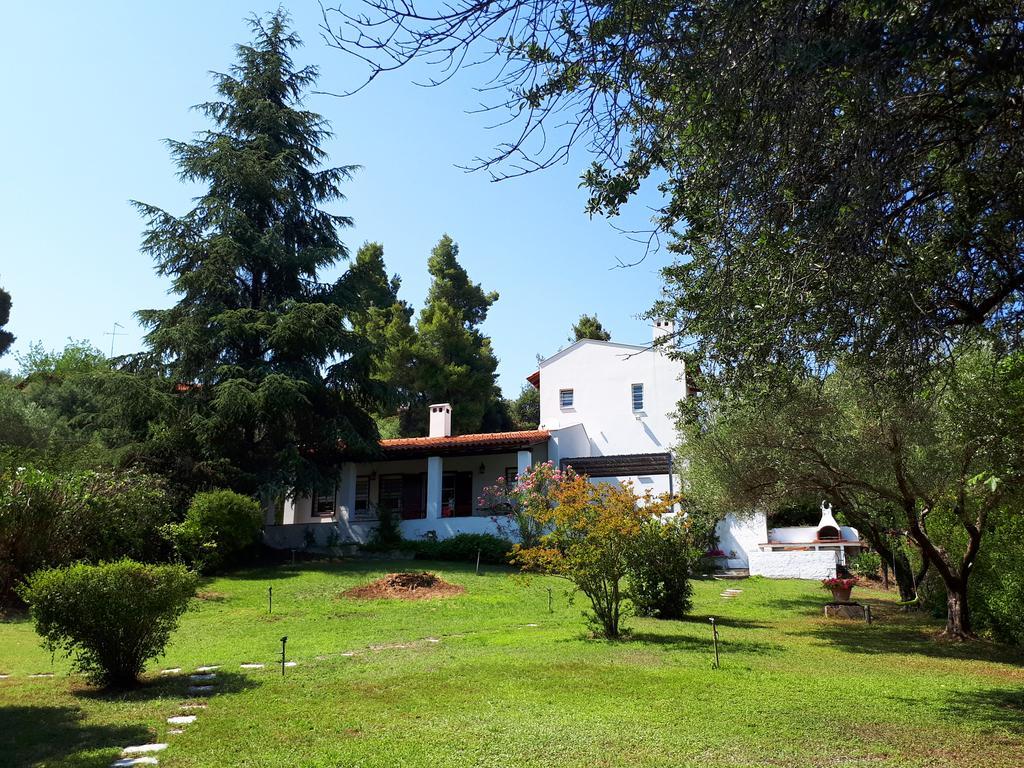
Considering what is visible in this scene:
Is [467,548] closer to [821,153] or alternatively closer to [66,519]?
[66,519]

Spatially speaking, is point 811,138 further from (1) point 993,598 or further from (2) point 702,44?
(1) point 993,598

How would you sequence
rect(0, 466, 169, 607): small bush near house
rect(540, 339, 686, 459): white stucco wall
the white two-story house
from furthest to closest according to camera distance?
rect(540, 339, 686, 459): white stucco wall, the white two-story house, rect(0, 466, 169, 607): small bush near house

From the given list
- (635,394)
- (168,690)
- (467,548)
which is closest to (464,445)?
(467,548)

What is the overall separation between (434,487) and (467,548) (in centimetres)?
374

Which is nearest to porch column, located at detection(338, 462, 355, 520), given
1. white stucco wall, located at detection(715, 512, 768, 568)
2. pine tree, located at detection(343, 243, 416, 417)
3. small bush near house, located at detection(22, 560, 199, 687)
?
pine tree, located at detection(343, 243, 416, 417)

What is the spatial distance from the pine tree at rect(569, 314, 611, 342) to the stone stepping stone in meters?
40.7

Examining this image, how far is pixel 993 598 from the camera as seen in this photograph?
1336 cm

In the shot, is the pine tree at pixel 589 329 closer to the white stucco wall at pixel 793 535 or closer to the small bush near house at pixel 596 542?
the white stucco wall at pixel 793 535

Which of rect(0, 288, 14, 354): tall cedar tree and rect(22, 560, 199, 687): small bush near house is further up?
rect(0, 288, 14, 354): tall cedar tree

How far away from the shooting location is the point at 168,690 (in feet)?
28.4

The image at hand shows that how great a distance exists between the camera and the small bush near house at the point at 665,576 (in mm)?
15180

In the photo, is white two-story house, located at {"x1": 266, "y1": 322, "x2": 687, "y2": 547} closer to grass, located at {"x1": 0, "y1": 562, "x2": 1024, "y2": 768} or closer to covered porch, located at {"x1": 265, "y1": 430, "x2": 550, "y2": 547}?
covered porch, located at {"x1": 265, "y1": 430, "x2": 550, "y2": 547}

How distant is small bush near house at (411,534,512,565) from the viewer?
24.3 meters

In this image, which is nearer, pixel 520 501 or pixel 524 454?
pixel 520 501
